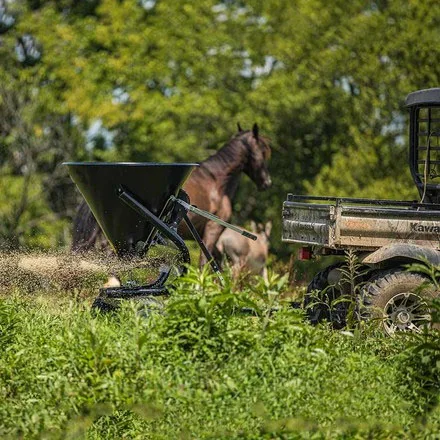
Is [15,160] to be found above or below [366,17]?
below

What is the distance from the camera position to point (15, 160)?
32.6 meters

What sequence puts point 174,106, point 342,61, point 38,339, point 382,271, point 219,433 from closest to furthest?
point 219,433, point 38,339, point 382,271, point 342,61, point 174,106

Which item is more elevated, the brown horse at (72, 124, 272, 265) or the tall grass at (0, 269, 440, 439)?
the tall grass at (0, 269, 440, 439)

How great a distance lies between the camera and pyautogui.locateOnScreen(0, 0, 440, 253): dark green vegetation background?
Result: 27891 millimetres

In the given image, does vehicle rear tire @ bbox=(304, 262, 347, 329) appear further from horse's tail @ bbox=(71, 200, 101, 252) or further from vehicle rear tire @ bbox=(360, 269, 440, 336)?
horse's tail @ bbox=(71, 200, 101, 252)

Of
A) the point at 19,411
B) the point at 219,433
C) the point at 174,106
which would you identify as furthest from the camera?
the point at 174,106

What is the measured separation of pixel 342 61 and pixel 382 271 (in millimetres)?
20473

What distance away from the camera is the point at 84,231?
546 inches

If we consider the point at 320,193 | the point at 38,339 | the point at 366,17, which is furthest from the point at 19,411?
the point at 366,17

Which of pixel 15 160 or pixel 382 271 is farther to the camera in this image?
pixel 15 160

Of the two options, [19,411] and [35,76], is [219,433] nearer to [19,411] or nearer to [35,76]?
[19,411]

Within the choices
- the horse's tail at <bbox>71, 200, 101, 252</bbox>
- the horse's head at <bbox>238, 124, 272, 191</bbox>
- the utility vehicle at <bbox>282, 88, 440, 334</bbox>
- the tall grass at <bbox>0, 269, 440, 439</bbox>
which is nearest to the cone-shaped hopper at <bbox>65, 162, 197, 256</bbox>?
the utility vehicle at <bbox>282, 88, 440, 334</bbox>

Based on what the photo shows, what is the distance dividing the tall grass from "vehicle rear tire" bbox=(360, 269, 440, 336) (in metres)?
1.73

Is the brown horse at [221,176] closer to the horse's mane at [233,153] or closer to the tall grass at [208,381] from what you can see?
the horse's mane at [233,153]
